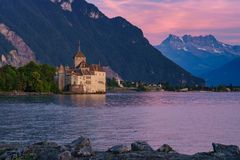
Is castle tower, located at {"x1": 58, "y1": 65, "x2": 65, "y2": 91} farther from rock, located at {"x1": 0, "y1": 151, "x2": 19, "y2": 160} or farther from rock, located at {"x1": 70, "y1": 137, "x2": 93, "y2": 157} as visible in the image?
rock, located at {"x1": 70, "y1": 137, "x2": 93, "y2": 157}

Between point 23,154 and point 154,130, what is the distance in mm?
28487

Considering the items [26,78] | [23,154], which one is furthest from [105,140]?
[26,78]

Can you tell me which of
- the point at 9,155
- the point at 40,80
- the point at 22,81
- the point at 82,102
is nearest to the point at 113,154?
the point at 9,155

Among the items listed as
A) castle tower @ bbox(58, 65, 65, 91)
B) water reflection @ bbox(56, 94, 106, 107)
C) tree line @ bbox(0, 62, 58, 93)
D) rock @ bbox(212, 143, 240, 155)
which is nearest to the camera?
rock @ bbox(212, 143, 240, 155)

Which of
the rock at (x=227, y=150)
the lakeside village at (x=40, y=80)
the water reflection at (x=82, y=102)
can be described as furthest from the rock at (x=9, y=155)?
the lakeside village at (x=40, y=80)

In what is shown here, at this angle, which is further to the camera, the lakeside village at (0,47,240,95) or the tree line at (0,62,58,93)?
the lakeside village at (0,47,240,95)

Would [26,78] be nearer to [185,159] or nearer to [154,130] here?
[154,130]

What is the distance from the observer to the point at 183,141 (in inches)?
1673

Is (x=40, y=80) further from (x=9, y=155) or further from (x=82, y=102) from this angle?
(x=9, y=155)

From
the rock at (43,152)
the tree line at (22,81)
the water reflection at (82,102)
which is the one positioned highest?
the tree line at (22,81)

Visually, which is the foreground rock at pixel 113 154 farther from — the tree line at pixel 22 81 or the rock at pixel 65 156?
the tree line at pixel 22 81

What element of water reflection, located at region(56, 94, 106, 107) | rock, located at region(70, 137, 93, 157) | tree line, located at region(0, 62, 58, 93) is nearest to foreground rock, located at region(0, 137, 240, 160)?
rock, located at region(70, 137, 93, 157)

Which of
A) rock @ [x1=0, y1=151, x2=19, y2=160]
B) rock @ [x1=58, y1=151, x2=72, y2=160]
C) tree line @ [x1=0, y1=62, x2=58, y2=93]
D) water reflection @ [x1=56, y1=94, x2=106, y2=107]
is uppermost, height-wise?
tree line @ [x1=0, y1=62, x2=58, y2=93]

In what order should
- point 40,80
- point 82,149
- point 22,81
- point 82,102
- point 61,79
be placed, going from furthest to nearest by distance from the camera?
point 61,79, point 40,80, point 22,81, point 82,102, point 82,149
